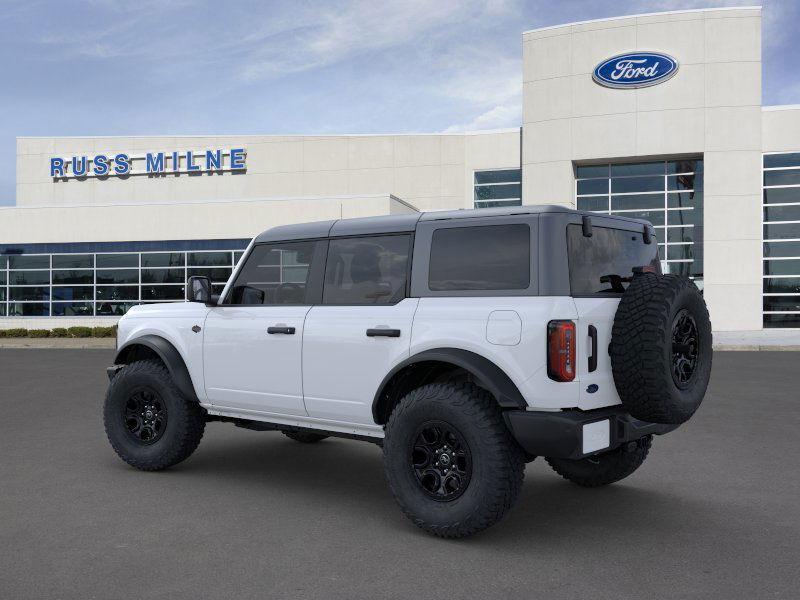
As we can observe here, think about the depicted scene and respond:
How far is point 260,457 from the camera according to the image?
290 inches

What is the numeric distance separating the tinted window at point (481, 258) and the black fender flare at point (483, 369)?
46 centimetres

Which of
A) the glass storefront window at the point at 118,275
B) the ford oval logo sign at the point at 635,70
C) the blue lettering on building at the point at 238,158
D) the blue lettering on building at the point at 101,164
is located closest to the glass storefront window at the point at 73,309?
the glass storefront window at the point at 118,275

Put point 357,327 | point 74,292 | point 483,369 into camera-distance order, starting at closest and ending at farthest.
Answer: point 483,369, point 357,327, point 74,292

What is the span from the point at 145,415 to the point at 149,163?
37.1m

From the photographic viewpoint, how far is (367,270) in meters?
5.58

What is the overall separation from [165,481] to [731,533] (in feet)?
13.9

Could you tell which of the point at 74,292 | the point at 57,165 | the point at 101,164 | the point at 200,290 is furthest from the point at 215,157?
the point at 200,290

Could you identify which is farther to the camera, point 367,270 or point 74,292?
point 74,292

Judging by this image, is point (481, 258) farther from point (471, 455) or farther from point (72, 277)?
point (72, 277)

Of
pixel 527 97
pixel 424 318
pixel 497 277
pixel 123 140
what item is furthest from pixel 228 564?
pixel 123 140

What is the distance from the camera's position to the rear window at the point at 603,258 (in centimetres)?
491

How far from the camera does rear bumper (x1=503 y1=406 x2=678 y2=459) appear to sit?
443cm

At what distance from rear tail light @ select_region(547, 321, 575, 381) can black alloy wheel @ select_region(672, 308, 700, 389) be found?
75cm

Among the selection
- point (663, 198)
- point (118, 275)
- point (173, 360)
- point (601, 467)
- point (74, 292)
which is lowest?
point (601, 467)
